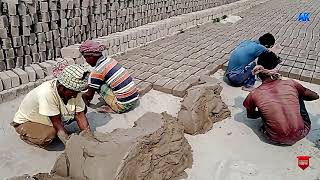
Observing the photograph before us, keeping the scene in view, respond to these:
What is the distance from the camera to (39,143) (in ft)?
11.5

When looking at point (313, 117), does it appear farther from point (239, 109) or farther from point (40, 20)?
point (40, 20)

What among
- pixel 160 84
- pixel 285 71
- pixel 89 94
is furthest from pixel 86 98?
pixel 285 71

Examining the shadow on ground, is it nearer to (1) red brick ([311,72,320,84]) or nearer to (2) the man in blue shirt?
(2) the man in blue shirt

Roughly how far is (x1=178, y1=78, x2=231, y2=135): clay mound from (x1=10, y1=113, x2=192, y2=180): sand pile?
0.68 m

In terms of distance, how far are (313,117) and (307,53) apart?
121 inches

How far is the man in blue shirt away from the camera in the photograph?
5.33m

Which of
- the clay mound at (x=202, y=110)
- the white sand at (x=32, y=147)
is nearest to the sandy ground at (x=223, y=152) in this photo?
the white sand at (x=32, y=147)

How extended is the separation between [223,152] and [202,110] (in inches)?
27.4

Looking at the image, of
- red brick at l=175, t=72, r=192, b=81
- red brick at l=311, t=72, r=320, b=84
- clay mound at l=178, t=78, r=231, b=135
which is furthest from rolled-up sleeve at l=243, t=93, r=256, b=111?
red brick at l=311, t=72, r=320, b=84

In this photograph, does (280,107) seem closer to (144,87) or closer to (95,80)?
(144,87)

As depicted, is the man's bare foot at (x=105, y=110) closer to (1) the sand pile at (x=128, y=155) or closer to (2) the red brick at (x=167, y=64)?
(1) the sand pile at (x=128, y=155)

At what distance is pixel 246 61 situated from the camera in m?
5.38

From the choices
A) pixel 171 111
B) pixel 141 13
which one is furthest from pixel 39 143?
pixel 141 13

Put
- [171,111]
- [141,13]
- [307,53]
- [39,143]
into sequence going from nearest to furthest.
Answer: [39,143]
[171,111]
[307,53]
[141,13]
